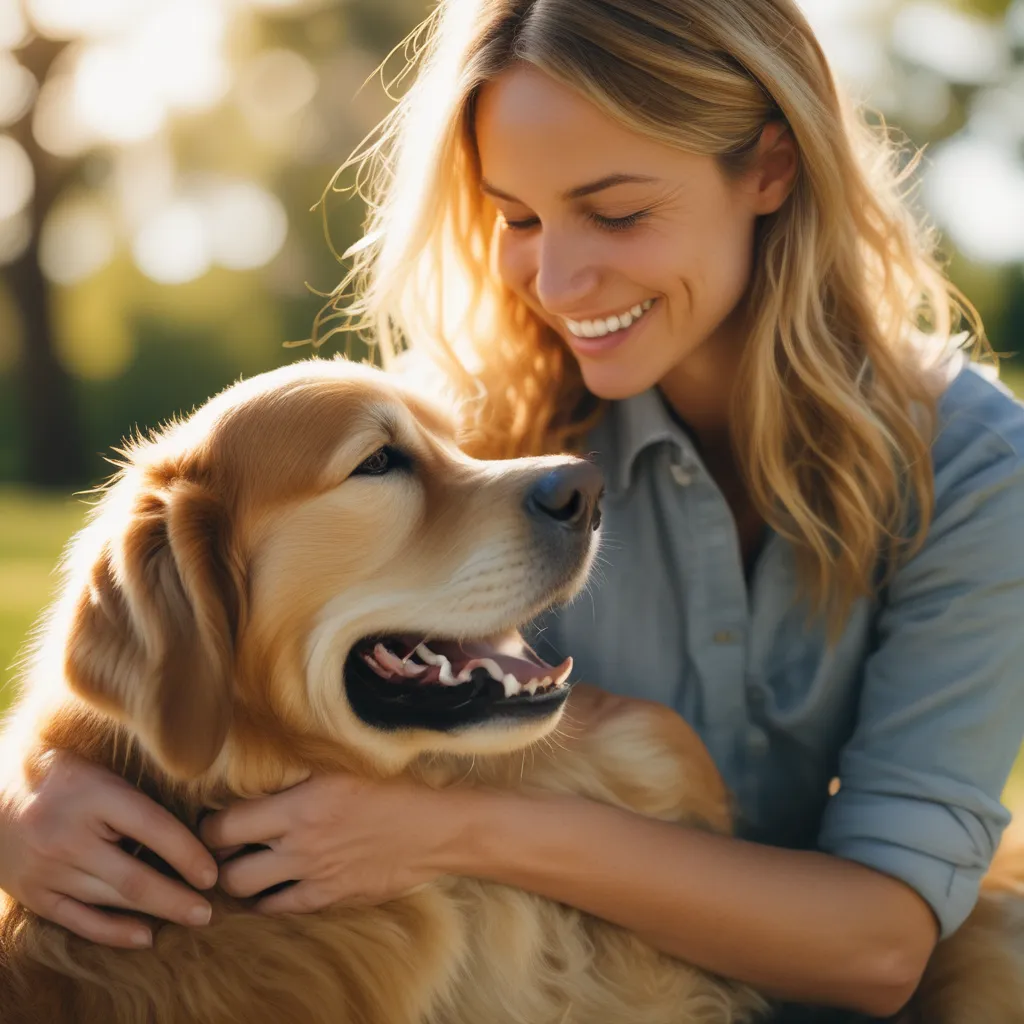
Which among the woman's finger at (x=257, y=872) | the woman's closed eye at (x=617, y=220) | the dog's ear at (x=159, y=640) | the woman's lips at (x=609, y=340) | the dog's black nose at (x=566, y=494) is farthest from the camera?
the woman's lips at (x=609, y=340)

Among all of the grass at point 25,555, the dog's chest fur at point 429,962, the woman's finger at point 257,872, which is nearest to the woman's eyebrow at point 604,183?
the dog's chest fur at point 429,962

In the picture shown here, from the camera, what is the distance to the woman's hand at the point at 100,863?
195 centimetres

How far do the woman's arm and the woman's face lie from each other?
93cm

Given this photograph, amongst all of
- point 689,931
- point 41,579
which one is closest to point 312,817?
point 689,931

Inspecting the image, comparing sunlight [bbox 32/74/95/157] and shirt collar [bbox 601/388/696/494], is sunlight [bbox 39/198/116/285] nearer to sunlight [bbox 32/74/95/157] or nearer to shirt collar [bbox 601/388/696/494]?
sunlight [bbox 32/74/95/157]

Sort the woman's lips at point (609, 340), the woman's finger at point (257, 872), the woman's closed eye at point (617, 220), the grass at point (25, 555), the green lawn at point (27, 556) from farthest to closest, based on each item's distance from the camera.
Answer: the grass at point (25, 555) < the green lawn at point (27, 556) < the woman's lips at point (609, 340) < the woman's closed eye at point (617, 220) < the woman's finger at point (257, 872)

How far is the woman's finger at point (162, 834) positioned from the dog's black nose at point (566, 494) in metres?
0.80

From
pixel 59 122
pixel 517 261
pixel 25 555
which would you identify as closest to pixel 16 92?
pixel 59 122

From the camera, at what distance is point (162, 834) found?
1.96 m

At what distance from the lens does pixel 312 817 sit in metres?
2.04

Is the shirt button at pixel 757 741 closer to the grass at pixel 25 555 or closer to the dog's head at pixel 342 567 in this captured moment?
the dog's head at pixel 342 567

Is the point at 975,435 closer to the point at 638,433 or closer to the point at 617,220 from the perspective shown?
the point at 638,433

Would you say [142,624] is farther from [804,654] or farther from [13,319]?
[13,319]

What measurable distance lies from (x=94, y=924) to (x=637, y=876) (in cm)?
93
